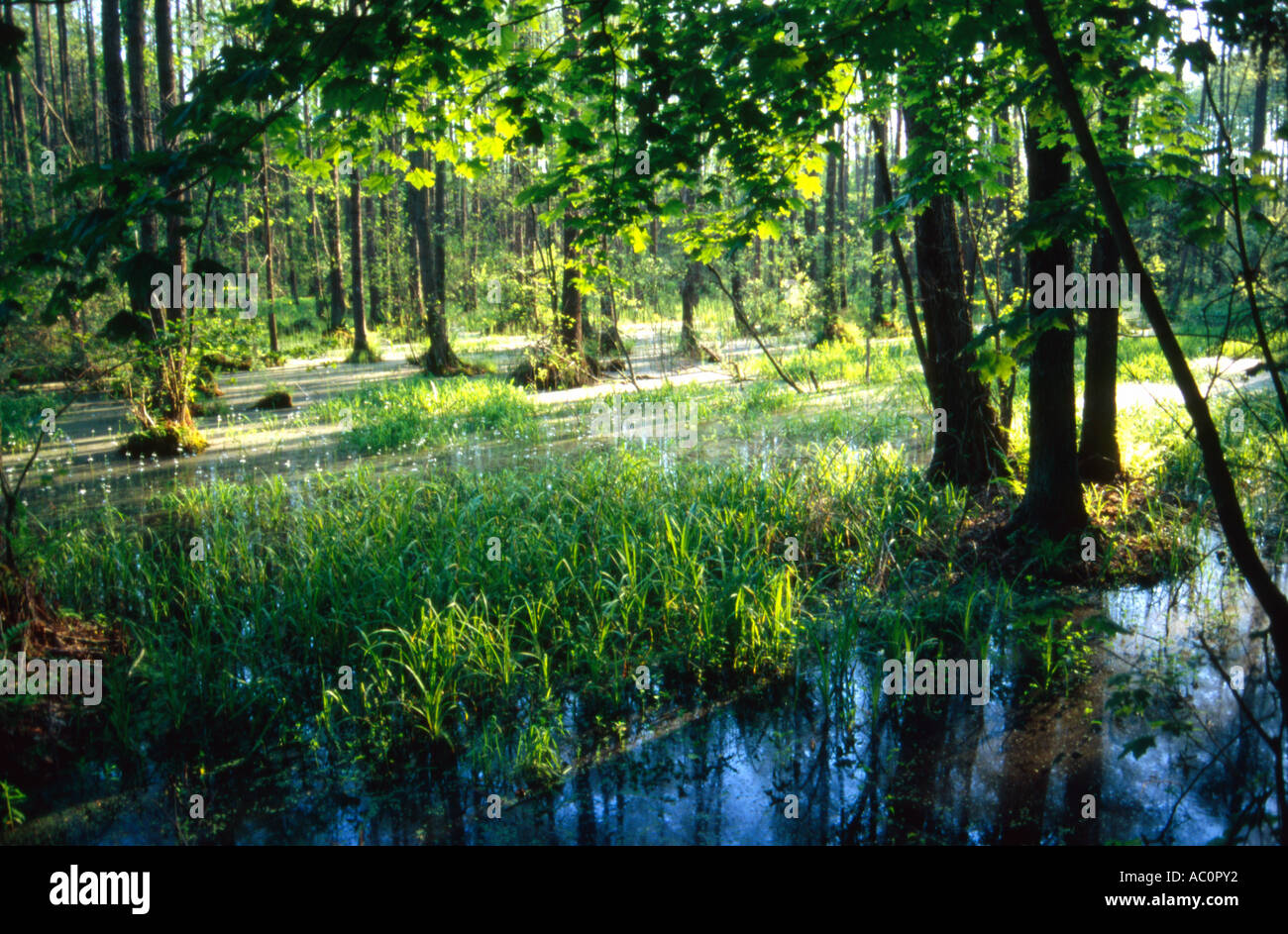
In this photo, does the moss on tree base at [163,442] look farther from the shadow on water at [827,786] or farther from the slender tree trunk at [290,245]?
the slender tree trunk at [290,245]

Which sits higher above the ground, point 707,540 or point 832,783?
point 707,540

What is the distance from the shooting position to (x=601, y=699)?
4.30 m

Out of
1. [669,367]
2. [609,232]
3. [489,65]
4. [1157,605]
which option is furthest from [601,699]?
[669,367]

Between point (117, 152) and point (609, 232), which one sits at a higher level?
point (117, 152)

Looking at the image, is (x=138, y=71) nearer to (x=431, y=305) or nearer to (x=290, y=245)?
(x=431, y=305)

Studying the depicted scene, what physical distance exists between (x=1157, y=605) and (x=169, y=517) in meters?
7.76

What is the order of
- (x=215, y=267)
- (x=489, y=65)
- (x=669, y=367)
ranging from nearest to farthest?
1. (x=215, y=267)
2. (x=489, y=65)
3. (x=669, y=367)

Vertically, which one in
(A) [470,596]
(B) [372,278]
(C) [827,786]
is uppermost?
(B) [372,278]

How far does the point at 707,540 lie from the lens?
5.83 meters

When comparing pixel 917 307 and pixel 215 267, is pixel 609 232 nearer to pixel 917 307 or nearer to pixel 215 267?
pixel 215 267

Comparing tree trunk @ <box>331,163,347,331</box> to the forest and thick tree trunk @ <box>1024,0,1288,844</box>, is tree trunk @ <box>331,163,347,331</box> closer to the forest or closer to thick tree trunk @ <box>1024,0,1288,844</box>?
the forest

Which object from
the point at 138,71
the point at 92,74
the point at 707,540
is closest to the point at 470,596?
the point at 707,540

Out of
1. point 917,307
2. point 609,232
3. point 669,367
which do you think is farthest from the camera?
point 669,367

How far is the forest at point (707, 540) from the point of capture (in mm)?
2600
